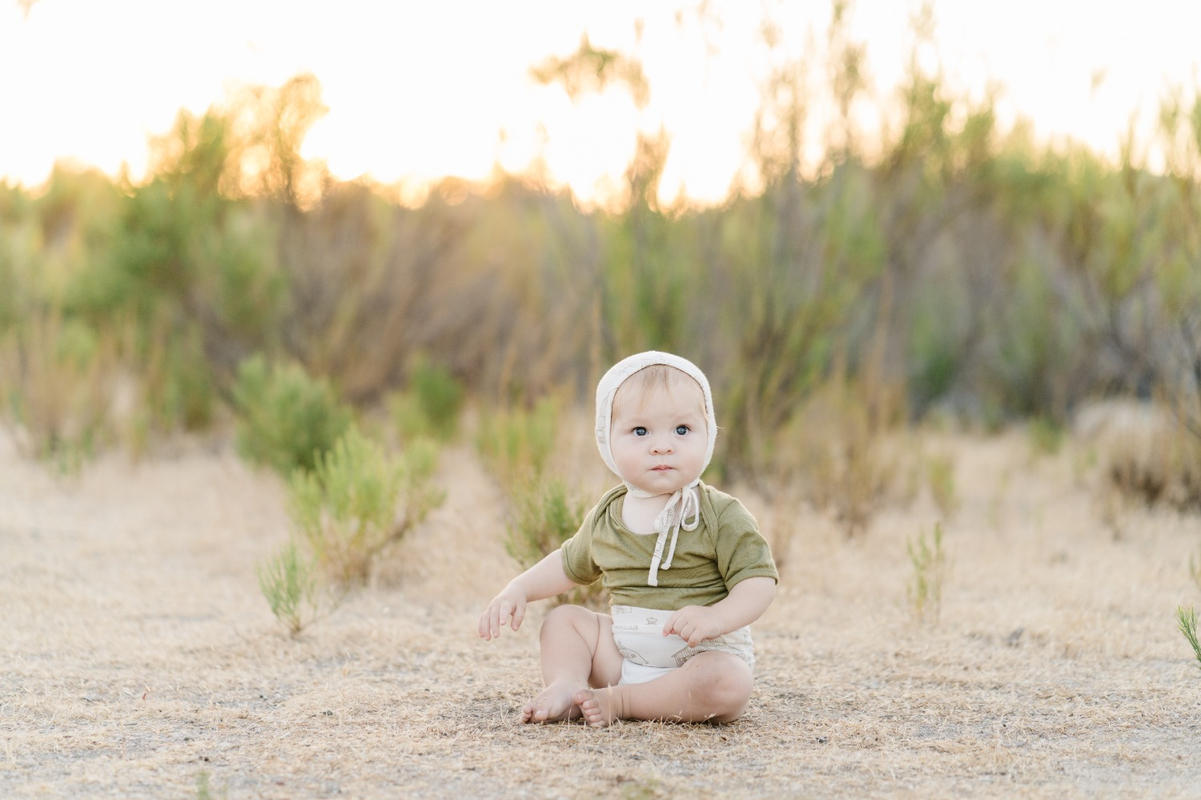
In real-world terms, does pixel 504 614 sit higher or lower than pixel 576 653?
higher

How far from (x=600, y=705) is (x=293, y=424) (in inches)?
153

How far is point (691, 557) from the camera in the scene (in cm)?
276

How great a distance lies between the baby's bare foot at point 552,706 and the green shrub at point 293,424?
3560 millimetres

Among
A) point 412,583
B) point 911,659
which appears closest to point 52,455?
point 412,583

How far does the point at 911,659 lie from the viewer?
11.3ft

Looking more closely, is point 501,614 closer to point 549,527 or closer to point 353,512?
point 549,527

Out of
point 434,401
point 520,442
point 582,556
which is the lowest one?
point 582,556

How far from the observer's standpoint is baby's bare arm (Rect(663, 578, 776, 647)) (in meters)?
2.55

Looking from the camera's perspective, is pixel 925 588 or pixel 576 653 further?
pixel 925 588

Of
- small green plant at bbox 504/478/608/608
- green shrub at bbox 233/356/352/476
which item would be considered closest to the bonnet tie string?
small green plant at bbox 504/478/608/608

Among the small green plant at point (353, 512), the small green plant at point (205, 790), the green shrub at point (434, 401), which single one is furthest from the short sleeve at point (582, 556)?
the green shrub at point (434, 401)

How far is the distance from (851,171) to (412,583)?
13.9ft

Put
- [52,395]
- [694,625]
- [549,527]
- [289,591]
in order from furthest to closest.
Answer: [52,395] → [549,527] → [289,591] → [694,625]

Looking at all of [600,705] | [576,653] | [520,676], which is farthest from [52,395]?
[600,705]
